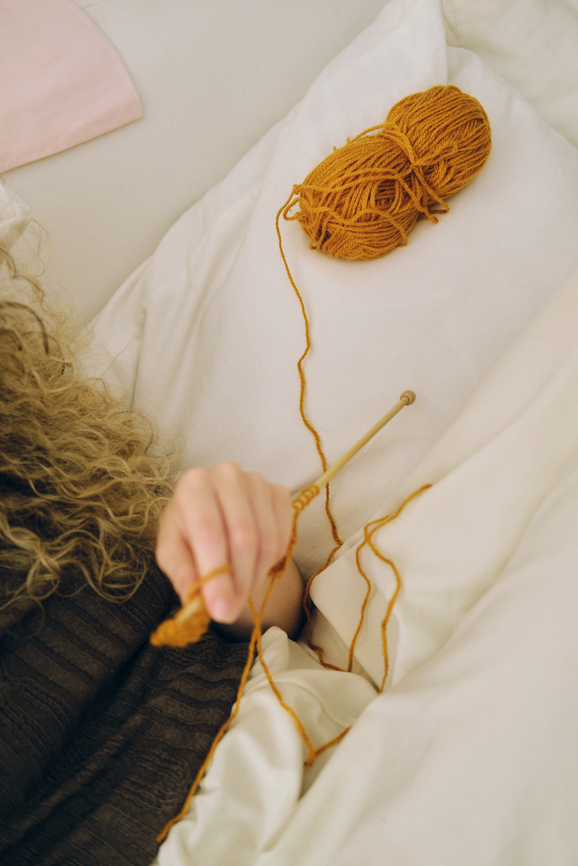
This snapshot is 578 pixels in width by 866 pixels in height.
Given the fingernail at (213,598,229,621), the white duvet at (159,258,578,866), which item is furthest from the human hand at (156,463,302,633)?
A: the white duvet at (159,258,578,866)

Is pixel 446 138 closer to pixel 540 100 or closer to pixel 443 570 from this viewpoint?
pixel 540 100

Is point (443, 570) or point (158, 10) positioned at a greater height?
point (158, 10)

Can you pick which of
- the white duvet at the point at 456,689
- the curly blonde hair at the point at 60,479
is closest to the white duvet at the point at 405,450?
the white duvet at the point at 456,689

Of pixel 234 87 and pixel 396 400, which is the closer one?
pixel 396 400

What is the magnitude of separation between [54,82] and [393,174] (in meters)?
0.43

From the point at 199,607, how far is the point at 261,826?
221 millimetres

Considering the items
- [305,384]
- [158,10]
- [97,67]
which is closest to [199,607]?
[305,384]

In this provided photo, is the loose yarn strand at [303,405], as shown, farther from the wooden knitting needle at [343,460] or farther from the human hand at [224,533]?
the human hand at [224,533]

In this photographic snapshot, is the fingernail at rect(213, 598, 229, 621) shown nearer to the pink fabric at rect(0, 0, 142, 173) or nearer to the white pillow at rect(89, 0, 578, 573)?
the white pillow at rect(89, 0, 578, 573)

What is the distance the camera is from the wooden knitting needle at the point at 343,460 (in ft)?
1.02

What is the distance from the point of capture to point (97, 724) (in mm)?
486

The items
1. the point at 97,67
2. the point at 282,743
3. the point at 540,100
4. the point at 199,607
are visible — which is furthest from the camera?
the point at 540,100

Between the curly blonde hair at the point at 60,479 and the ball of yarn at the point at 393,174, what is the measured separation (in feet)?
1.07

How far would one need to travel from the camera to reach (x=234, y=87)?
2.67 ft
